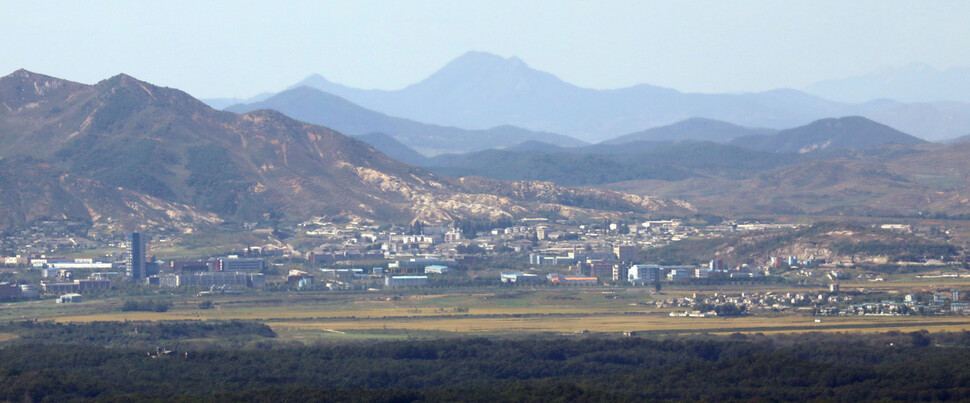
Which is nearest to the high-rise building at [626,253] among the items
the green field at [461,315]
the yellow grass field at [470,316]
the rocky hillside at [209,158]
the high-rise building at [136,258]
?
the green field at [461,315]

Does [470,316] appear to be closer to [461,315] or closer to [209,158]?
[461,315]

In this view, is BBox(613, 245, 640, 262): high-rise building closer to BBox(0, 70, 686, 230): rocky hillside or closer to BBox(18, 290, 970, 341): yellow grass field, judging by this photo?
BBox(18, 290, 970, 341): yellow grass field

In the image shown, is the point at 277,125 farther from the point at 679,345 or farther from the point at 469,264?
the point at 679,345

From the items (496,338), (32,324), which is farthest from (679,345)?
(32,324)

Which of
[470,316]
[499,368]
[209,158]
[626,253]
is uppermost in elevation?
[209,158]

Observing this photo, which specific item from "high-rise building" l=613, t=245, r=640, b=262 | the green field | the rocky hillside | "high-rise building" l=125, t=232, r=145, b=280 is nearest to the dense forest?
the green field

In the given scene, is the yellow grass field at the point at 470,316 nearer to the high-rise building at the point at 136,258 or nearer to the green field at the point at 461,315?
the green field at the point at 461,315

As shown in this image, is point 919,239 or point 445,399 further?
point 919,239

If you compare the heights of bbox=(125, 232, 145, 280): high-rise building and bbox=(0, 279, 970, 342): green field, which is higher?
bbox=(125, 232, 145, 280): high-rise building

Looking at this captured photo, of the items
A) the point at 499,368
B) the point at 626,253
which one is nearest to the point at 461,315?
the point at 499,368
